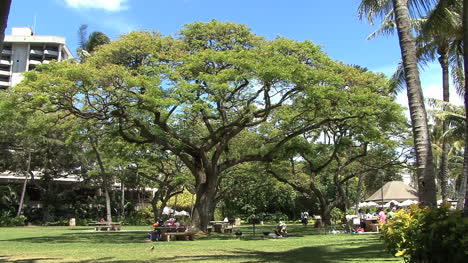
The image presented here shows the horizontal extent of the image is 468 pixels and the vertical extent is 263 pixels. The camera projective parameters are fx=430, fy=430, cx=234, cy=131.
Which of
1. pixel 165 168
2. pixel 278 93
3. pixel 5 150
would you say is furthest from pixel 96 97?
pixel 5 150

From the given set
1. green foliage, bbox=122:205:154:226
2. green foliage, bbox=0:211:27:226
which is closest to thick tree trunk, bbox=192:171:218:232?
green foliage, bbox=122:205:154:226

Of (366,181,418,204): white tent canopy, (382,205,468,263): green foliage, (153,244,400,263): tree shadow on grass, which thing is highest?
(366,181,418,204): white tent canopy

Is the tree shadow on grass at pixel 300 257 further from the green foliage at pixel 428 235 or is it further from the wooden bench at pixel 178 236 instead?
the wooden bench at pixel 178 236

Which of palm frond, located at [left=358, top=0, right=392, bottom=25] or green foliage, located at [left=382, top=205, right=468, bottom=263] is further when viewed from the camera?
palm frond, located at [left=358, top=0, right=392, bottom=25]

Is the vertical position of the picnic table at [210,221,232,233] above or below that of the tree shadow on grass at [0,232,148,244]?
above

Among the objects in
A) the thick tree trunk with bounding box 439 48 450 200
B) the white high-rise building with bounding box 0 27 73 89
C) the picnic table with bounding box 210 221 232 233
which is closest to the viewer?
the thick tree trunk with bounding box 439 48 450 200

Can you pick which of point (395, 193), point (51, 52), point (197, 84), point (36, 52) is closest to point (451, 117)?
point (197, 84)

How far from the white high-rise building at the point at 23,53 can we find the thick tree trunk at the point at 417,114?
106530mm

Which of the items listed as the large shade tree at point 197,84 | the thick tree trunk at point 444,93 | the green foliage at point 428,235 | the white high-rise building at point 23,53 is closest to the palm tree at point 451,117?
the thick tree trunk at point 444,93

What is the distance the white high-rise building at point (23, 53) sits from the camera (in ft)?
343

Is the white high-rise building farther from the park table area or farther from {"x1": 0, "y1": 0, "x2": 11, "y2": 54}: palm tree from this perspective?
{"x1": 0, "y1": 0, "x2": 11, "y2": 54}: palm tree

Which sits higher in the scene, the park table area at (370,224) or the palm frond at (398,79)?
the palm frond at (398,79)

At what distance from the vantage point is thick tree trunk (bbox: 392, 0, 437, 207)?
815 cm

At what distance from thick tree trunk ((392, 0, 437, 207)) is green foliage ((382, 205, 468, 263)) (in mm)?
754
